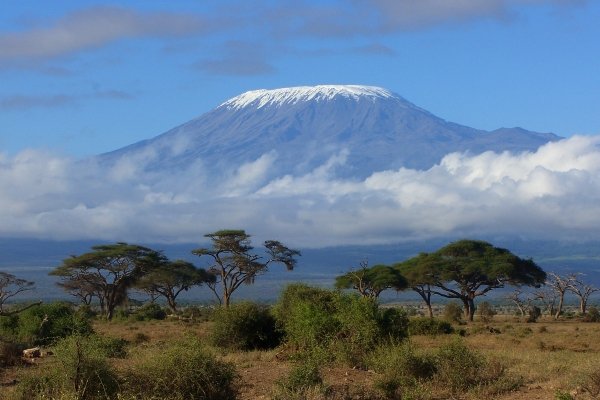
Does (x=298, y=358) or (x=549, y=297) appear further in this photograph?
(x=549, y=297)

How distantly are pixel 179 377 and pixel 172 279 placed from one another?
5143 centimetres

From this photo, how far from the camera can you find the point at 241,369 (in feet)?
71.7

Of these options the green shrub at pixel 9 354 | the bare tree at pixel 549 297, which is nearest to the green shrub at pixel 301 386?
the green shrub at pixel 9 354

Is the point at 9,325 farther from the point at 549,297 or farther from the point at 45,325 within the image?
the point at 549,297

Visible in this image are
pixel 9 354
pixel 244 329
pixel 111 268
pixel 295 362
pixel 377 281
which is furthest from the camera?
pixel 111 268

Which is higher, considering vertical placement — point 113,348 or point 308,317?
point 308,317

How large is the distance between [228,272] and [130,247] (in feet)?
23.1

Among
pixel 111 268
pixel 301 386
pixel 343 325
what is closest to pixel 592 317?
pixel 111 268

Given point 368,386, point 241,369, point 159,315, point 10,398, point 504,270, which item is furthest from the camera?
point 504,270

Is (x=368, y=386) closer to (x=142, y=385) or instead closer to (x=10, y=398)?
(x=142, y=385)

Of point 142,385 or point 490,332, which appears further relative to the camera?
point 490,332

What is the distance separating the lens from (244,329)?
29.3 metres

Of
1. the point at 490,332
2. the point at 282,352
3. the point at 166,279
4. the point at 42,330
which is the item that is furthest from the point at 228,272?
the point at 282,352

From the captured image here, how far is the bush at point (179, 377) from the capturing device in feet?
53.0
